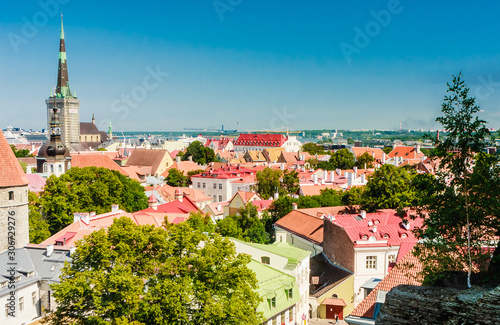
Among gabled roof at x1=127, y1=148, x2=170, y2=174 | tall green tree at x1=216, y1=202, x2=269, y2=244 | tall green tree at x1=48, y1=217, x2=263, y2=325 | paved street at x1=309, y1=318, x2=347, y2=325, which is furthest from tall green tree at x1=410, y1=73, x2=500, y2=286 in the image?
gabled roof at x1=127, y1=148, x2=170, y2=174

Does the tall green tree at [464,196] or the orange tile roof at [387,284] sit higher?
the tall green tree at [464,196]

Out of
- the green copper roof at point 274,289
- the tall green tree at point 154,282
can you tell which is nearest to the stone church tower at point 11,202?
the tall green tree at point 154,282

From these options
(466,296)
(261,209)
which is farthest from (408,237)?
(466,296)

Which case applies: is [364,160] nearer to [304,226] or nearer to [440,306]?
[304,226]

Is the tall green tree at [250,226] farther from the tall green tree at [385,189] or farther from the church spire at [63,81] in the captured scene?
the church spire at [63,81]

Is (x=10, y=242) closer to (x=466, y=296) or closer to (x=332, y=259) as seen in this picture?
(x=332, y=259)

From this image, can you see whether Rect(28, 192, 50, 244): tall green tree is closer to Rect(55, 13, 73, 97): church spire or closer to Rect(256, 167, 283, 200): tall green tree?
Rect(256, 167, 283, 200): tall green tree

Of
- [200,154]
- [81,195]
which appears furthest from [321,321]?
[200,154]
